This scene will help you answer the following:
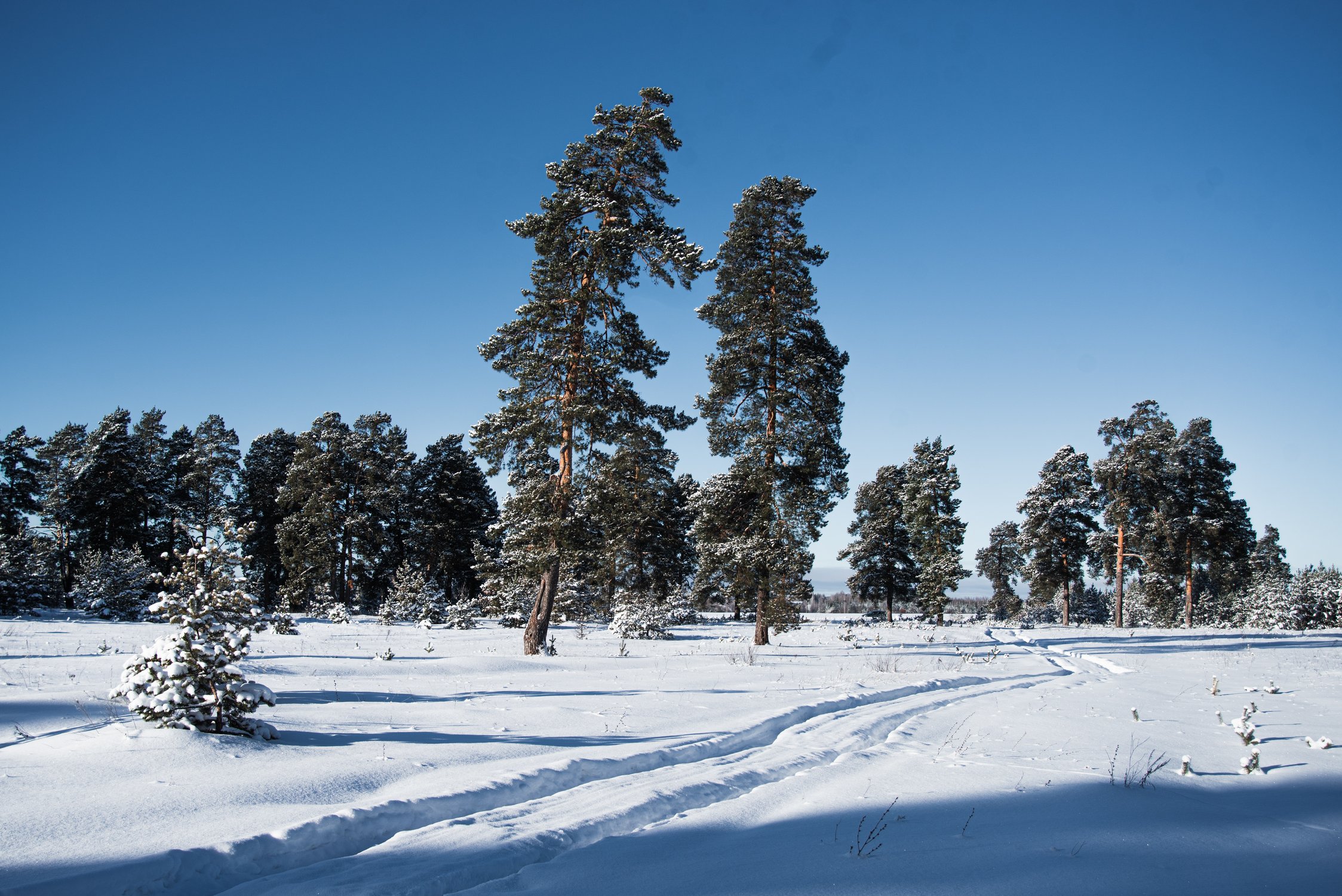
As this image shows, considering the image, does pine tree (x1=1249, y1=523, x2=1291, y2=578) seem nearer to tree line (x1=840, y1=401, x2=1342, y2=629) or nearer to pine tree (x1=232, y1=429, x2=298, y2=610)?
tree line (x1=840, y1=401, x2=1342, y2=629)

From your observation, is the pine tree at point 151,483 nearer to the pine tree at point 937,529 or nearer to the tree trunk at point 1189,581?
the pine tree at point 937,529

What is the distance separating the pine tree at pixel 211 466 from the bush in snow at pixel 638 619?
29614mm

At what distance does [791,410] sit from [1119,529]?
29495 mm

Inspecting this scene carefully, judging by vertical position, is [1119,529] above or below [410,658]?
above

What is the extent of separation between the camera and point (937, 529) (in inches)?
1693

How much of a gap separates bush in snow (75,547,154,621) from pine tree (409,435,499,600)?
15.4 metres

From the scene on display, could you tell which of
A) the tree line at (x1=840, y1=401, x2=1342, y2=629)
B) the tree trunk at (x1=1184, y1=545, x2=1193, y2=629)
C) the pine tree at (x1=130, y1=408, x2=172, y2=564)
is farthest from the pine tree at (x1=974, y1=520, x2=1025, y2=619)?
the pine tree at (x1=130, y1=408, x2=172, y2=564)

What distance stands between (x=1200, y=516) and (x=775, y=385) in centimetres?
3296

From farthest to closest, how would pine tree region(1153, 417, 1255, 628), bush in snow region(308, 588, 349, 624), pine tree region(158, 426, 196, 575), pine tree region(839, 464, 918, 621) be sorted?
pine tree region(839, 464, 918, 621)
pine tree region(158, 426, 196, 575)
pine tree region(1153, 417, 1255, 628)
bush in snow region(308, 588, 349, 624)

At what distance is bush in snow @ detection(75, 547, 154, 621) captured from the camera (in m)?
26.4

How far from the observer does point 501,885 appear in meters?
3.41

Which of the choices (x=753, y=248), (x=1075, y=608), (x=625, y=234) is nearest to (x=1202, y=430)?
(x=1075, y=608)

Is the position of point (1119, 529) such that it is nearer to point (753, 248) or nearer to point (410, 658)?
point (753, 248)

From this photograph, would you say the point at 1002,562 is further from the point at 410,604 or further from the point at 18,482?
the point at 18,482
